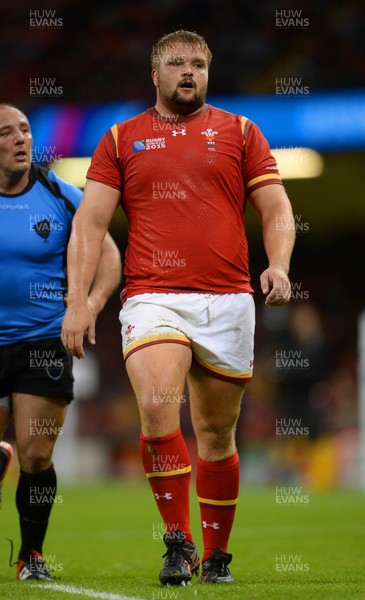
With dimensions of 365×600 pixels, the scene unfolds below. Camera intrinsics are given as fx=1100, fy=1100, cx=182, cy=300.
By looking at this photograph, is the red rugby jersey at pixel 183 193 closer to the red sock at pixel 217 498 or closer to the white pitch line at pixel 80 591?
the red sock at pixel 217 498

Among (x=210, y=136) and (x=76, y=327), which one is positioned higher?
(x=210, y=136)

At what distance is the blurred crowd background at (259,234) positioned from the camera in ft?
48.3

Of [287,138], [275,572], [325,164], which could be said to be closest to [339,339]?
[325,164]

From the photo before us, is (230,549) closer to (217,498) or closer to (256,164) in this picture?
(217,498)

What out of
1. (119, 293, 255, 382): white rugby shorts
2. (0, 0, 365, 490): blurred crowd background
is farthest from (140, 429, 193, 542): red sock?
(0, 0, 365, 490): blurred crowd background

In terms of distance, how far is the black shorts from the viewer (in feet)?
17.5

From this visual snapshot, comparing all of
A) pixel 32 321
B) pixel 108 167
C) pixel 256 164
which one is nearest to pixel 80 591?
pixel 32 321

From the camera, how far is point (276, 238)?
470 cm

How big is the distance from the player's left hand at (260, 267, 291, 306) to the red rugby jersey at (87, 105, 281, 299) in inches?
12.3

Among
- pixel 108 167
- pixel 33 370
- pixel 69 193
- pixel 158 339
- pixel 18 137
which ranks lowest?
pixel 33 370

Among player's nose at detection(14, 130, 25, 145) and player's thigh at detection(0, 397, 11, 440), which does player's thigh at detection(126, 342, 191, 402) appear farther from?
player's nose at detection(14, 130, 25, 145)

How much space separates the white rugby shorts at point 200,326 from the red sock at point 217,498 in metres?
0.43

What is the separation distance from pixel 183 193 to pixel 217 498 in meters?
1.36

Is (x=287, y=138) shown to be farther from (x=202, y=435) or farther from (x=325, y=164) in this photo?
(x=202, y=435)
